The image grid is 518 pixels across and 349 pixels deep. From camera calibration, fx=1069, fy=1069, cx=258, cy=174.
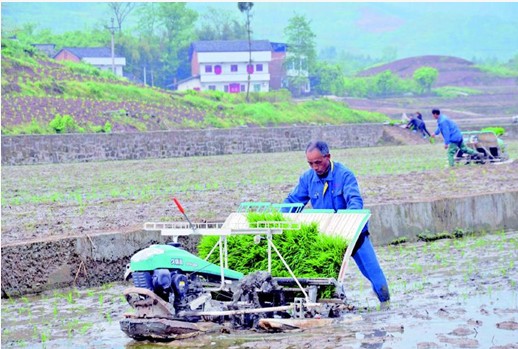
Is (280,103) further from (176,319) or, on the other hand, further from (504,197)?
(176,319)

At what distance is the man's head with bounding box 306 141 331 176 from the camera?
10078 mm

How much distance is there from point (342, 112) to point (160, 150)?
3170 centimetres

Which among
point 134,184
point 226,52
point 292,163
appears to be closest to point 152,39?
point 226,52

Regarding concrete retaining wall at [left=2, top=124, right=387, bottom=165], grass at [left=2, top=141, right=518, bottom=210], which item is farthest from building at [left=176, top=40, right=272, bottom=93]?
grass at [left=2, top=141, right=518, bottom=210]

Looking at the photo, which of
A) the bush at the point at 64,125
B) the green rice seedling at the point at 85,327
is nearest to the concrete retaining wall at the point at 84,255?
the green rice seedling at the point at 85,327

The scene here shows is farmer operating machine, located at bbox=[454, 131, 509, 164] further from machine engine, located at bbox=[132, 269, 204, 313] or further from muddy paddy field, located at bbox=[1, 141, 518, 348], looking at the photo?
machine engine, located at bbox=[132, 269, 204, 313]

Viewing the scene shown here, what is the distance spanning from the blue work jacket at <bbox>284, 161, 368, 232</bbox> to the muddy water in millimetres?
1046

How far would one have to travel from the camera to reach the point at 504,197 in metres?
17.4

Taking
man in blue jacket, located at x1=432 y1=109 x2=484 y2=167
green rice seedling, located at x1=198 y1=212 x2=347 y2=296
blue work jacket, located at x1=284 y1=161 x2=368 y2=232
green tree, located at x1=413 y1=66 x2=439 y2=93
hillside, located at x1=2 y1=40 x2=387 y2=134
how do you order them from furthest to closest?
green tree, located at x1=413 y1=66 x2=439 y2=93, hillside, located at x1=2 y1=40 x2=387 y2=134, man in blue jacket, located at x1=432 y1=109 x2=484 y2=167, blue work jacket, located at x1=284 y1=161 x2=368 y2=232, green rice seedling, located at x1=198 y1=212 x2=347 y2=296

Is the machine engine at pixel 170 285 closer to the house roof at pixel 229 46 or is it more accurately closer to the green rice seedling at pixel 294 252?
the green rice seedling at pixel 294 252

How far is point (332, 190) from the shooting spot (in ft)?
34.1

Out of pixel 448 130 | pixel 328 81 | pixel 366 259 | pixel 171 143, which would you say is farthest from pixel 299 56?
pixel 366 259

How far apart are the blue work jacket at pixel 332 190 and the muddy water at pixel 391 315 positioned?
105cm

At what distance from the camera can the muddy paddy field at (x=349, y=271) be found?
30.1ft
